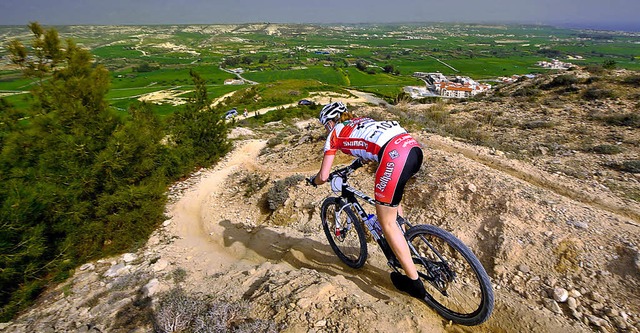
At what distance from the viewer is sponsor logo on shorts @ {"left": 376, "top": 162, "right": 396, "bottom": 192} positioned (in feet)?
13.5

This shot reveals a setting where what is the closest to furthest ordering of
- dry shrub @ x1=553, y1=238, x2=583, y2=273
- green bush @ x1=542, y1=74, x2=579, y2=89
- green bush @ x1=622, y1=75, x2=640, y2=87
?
dry shrub @ x1=553, y1=238, x2=583, y2=273
green bush @ x1=622, y1=75, x2=640, y2=87
green bush @ x1=542, y1=74, x2=579, y2=89

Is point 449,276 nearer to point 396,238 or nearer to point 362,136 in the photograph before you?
point 396,238

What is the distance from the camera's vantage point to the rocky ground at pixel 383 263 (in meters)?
4.29

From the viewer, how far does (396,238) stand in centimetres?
430

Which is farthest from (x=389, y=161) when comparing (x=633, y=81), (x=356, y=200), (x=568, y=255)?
(x=633, y=81)

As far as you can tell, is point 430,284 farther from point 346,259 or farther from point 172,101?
point 172,101

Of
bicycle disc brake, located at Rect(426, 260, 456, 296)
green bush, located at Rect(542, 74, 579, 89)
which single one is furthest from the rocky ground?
green bush, located at Rect(542, 74, 579, 89)

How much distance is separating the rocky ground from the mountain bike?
0.93ft

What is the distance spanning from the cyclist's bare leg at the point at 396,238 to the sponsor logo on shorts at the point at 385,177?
0.30m

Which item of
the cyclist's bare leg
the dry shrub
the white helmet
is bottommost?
the dry shrub

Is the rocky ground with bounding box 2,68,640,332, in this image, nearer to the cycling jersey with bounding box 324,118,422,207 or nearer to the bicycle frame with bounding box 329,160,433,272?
the bicycle frame with bounding box 329,160,433,272

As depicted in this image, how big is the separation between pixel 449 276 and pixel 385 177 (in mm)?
1673

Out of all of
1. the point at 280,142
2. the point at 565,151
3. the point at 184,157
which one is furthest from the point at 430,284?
the point at 280,142

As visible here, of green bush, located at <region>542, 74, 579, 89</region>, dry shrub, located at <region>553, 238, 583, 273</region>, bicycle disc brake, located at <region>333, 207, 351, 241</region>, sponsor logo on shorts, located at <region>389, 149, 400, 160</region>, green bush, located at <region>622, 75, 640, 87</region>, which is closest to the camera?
sponsor logo on shorts, located at <region>389, 149, 400, 160</region>
